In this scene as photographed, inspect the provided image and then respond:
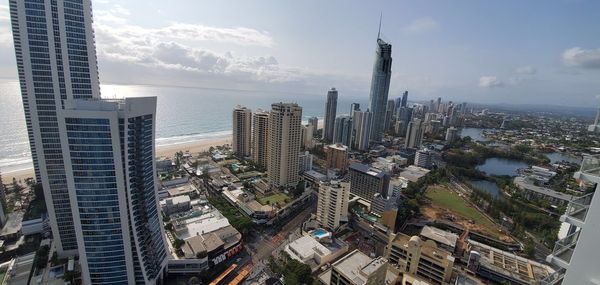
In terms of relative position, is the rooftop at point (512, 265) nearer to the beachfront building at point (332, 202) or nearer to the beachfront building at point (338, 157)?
the beachfront building at point (332, 202)

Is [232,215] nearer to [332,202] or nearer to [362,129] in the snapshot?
[332,202]

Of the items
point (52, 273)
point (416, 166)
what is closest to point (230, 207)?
point (52, 273)

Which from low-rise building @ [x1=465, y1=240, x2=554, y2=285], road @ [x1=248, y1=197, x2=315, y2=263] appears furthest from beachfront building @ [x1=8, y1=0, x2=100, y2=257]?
low-rise building @ [x1=465, y1=240, x2=554, y2=285]

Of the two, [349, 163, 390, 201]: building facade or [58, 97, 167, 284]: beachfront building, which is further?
[349, 163, 390, 201]: building facade

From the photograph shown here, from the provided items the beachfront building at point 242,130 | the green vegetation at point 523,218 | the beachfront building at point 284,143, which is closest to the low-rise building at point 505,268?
the green vegetation at point 523,218

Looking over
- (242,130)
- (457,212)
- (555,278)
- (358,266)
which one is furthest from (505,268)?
(242,130)

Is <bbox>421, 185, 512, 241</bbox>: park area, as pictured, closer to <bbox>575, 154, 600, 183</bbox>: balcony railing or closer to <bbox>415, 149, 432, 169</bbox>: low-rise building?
<bbox>415, 149, 432, 169</bbox>: low-rise building
